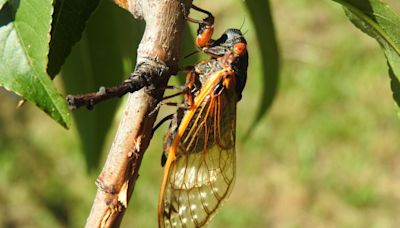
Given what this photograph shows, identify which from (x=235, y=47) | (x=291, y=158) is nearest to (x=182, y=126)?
(x=235, y=47)

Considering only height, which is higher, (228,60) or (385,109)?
(228,60)

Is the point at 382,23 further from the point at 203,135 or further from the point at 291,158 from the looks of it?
the point at 291,158

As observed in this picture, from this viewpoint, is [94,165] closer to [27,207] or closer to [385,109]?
[27,207]

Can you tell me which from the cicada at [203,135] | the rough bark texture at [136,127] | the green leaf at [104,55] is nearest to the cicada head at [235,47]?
the cicada at [203,135]

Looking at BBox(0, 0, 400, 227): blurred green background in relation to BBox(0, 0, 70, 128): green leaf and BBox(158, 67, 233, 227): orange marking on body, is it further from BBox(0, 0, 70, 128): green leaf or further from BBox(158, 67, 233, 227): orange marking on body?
BBox(0, 0, 70, 128): green leaf

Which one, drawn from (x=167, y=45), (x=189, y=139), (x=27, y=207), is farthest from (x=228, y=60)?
(x=27, y=207)

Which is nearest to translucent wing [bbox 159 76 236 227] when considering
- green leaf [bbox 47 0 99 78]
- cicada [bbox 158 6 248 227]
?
cicada [bbox 158 6 248 227]
